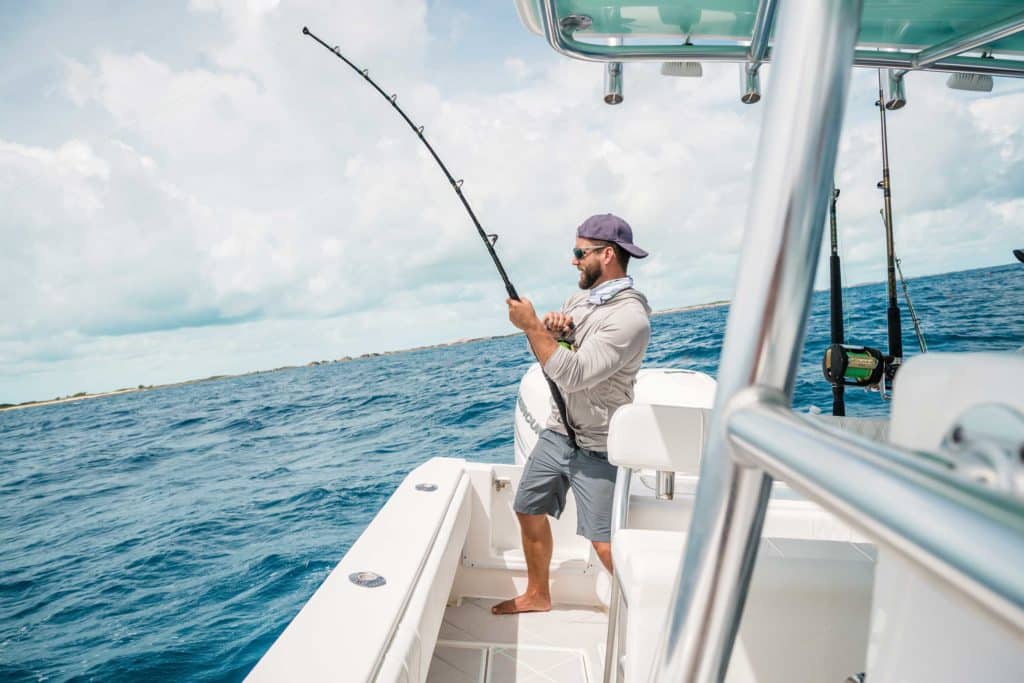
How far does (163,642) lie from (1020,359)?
16.9ft

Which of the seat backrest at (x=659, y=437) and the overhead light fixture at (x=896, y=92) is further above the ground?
the overhead light fixture at (x=896, y=92)

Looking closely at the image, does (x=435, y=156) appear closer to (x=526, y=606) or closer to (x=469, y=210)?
(x=469, y=210)

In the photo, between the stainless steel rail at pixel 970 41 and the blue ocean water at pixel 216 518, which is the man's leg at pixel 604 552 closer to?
the blue ocean water at pixel 216 518

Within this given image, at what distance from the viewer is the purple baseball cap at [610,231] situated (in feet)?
8.21

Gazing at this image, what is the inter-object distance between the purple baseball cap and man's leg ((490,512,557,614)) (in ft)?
3.89

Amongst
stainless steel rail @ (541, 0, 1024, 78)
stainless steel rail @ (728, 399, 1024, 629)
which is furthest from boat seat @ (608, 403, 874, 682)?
stainless steel rail @ (541, 0, 1024, 78)

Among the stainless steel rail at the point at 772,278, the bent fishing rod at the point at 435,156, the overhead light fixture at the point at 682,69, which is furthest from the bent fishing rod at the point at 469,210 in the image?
the stainless steel rail at the point at 772,278

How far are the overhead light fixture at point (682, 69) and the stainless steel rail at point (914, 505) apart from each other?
1.38 m

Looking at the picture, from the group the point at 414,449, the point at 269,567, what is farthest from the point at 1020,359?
the point at 414,449

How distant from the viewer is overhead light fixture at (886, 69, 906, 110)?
166cm

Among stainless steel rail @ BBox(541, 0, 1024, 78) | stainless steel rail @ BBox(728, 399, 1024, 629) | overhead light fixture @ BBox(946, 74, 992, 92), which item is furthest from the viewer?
overhead light fixture @ BBox(946, 74, 992, 92)

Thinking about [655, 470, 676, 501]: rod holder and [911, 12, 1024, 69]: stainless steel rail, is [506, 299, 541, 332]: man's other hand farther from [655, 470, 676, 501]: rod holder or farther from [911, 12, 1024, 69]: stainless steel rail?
[911, 12, 1024, 69]: stainless steel rail

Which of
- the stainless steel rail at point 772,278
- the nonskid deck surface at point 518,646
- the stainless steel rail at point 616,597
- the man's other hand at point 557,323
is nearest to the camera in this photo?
the stainless steel rail at point 772,278

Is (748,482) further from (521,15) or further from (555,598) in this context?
(555,598)
